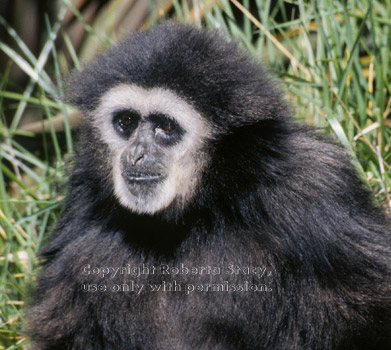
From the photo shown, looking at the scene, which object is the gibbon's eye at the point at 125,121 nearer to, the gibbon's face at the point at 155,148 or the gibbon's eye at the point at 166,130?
the gibbon's face at the point at 155,148

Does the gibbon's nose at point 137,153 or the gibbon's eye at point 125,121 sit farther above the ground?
the gibbon's eye at point 125,121

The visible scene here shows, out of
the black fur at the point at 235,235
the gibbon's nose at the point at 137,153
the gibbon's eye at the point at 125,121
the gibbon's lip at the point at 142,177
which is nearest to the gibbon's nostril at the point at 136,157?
the gibbon's nose at the point at 137,153

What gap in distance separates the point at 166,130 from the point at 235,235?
946mm

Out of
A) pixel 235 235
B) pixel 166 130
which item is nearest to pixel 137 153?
pixel 166 130

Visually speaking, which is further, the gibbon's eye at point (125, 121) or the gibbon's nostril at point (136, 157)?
the gibbon's eye at point (125, 121)

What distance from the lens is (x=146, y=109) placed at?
192 inches

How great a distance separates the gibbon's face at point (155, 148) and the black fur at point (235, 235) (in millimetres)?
87

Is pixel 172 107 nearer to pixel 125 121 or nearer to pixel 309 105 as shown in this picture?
pixel 125 121

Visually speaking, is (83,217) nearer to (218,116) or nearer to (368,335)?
(218,116)

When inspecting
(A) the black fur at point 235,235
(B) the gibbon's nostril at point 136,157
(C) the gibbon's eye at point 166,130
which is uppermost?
(C) the gibbon's eye at point 166,130

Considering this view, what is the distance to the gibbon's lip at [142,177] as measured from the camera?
485 cm

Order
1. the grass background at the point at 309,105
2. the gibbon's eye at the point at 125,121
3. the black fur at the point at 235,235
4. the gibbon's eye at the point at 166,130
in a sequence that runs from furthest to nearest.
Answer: the grass background at the point at 309,105 → the gibbon's eye at the point at 125,121 → the gibbon's eye at the point at 166,130 → the black fur at the point at 235,235

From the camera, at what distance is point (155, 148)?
16.0ft

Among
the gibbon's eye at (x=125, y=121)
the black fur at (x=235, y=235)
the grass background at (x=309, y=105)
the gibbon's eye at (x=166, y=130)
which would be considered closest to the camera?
the black fur at (x=235, y=235)
